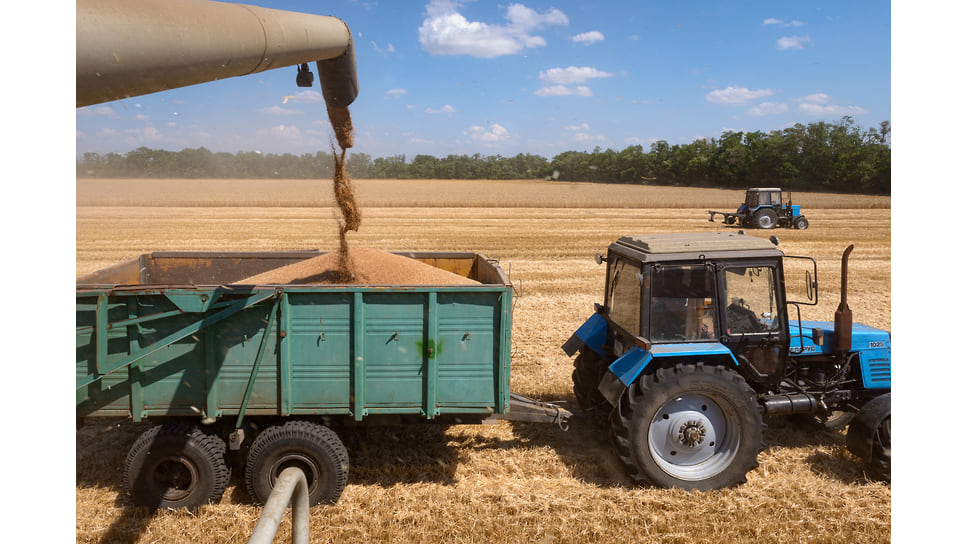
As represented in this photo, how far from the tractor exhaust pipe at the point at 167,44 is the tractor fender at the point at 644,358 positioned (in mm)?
3615

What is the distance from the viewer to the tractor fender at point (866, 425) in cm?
472

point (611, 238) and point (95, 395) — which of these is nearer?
point (95, 395)

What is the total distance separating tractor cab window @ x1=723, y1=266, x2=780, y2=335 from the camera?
4855 millimetres

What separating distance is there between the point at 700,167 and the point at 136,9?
51097mm

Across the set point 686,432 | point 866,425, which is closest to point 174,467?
point 686,432

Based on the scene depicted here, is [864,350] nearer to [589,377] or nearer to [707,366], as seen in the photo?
[707,366]

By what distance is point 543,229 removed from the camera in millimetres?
23250

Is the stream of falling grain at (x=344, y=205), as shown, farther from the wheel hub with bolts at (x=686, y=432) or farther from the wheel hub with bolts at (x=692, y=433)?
the wheel hub with bolts at (x=692, y=433)

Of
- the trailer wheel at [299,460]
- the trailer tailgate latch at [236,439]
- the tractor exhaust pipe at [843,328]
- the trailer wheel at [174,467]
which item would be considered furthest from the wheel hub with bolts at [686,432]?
the trailer wheel at [174,467]

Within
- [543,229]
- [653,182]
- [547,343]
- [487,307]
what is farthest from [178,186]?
[487,307]

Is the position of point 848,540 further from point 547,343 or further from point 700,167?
point 700,167

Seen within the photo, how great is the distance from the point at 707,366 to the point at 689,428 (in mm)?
533

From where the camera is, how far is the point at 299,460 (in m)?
4.45

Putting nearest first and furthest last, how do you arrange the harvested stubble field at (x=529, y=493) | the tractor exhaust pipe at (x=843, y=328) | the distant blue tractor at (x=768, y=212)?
the harvested stubble field at (x=529, y=493)
the tractor exhaust pipe at (x=843, y=328)
the distant blue tractor at (x=768, y=212)
